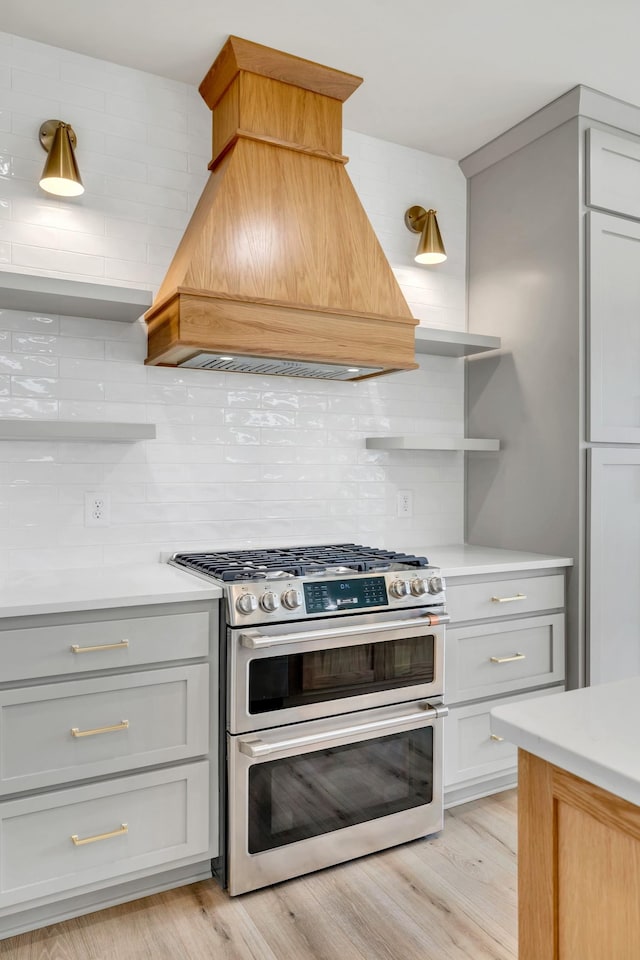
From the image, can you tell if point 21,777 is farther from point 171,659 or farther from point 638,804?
point 638,804

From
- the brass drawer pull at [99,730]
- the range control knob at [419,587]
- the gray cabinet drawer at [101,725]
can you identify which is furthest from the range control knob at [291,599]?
the brass drawer pull at [99,730]

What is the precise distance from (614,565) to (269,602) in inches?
63.3

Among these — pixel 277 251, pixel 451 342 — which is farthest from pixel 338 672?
pixel 451 342

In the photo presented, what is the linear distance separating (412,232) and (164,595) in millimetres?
2174

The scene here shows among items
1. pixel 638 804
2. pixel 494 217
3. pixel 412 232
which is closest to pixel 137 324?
pixel 412 232

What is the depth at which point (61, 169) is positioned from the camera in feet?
7.50

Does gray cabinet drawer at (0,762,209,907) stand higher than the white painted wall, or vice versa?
the white painted wall

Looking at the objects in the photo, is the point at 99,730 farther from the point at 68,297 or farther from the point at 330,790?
the point at 68,297

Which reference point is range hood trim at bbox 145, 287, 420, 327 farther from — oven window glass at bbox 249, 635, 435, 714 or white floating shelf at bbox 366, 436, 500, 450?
oven window glass at bbox 249, 635, 435, 714

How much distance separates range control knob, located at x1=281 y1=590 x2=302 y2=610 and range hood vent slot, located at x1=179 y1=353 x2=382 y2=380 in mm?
883

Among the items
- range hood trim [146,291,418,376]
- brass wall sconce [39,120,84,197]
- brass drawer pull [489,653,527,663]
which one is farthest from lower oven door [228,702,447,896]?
brass wall sconce [39,120,84,197]

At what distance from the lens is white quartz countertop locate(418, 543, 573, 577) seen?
8.41 feet

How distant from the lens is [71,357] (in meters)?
2.49

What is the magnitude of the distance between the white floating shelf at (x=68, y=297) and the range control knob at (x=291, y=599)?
108 centimetres
